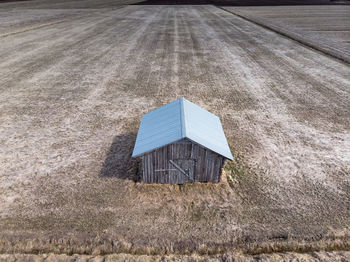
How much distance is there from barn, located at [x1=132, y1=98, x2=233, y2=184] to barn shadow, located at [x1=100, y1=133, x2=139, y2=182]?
0.61 meters

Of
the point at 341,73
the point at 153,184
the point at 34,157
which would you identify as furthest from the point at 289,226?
the point at 341,73

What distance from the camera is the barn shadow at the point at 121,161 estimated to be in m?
8.23

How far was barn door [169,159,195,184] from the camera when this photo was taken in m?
7.49

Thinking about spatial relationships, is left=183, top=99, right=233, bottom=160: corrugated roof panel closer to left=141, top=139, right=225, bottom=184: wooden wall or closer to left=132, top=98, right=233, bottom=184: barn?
left=132, top=98, right=233, bottom=184: barn

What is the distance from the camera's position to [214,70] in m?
17.4

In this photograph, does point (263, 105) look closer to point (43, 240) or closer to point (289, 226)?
point (289, 226)

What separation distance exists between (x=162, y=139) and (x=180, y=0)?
278 ft

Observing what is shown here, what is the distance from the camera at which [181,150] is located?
23.7 ft

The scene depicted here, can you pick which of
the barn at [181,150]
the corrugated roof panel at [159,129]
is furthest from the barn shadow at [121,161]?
the corrugated roof panel at [159,129]

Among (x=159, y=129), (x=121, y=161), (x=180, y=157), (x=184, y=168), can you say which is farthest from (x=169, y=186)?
(x=121, y=161)

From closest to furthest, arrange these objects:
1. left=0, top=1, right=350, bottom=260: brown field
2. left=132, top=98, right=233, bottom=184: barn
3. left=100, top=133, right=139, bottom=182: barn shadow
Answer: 1. left=0, top=1, right=350, bottom=260: brown field
2. left=132, top=98, right=233, bottom=184: barn
3. left=100, top=133, right=139, bottom=182: barn shadow

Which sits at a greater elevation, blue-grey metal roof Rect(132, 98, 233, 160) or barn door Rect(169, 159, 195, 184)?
blue-grey metal roof Rect(132, 98, 233, 160)

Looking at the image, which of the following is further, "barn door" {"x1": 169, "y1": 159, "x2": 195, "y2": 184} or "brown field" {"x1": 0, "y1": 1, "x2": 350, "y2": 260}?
"barn door" {"x1": 169, "y1": 159, "x2": 195, "y2": 184}

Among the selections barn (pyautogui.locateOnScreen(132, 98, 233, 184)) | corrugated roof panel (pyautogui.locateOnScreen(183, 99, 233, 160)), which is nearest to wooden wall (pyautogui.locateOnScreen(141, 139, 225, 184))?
barn (pyautogui.locateOnScreen(132, 98, 233, 184))
